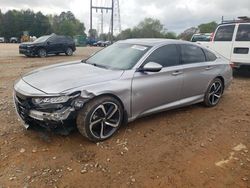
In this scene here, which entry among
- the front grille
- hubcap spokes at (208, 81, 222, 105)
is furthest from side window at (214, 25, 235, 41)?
the front grille

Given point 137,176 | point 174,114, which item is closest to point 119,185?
point 137,176

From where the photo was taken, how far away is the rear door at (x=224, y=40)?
10102 millimetres

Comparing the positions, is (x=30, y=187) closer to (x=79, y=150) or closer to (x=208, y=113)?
(x=79, y=150)

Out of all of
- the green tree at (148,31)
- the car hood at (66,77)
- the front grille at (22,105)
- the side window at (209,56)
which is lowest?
the front grille at (22,105)

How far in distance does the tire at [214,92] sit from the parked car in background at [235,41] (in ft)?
11.9

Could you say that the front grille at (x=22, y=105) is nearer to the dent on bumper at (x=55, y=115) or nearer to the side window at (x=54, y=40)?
the dent on bumper at (x=55, y=115)

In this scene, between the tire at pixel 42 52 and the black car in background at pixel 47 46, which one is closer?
the black car in background at pixel 47 46

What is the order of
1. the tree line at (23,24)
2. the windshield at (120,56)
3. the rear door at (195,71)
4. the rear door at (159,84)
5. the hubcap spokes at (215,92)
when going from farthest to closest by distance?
the tree line at (23,24)
the hubcap spokes at (215,92)
the rear door at (195,71)
the windshield at (120,56)
the rear door at (159,84)

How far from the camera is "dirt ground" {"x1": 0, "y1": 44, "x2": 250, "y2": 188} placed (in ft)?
11.9

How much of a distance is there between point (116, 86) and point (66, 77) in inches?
30.0

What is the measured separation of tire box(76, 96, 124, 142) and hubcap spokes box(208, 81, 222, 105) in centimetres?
257

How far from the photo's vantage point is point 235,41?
32.6 ft

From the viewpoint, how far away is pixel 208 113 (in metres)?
6.03

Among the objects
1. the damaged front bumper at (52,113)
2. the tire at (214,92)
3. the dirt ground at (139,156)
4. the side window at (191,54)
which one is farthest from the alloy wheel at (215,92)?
the damaged front bumper at (52,113)
